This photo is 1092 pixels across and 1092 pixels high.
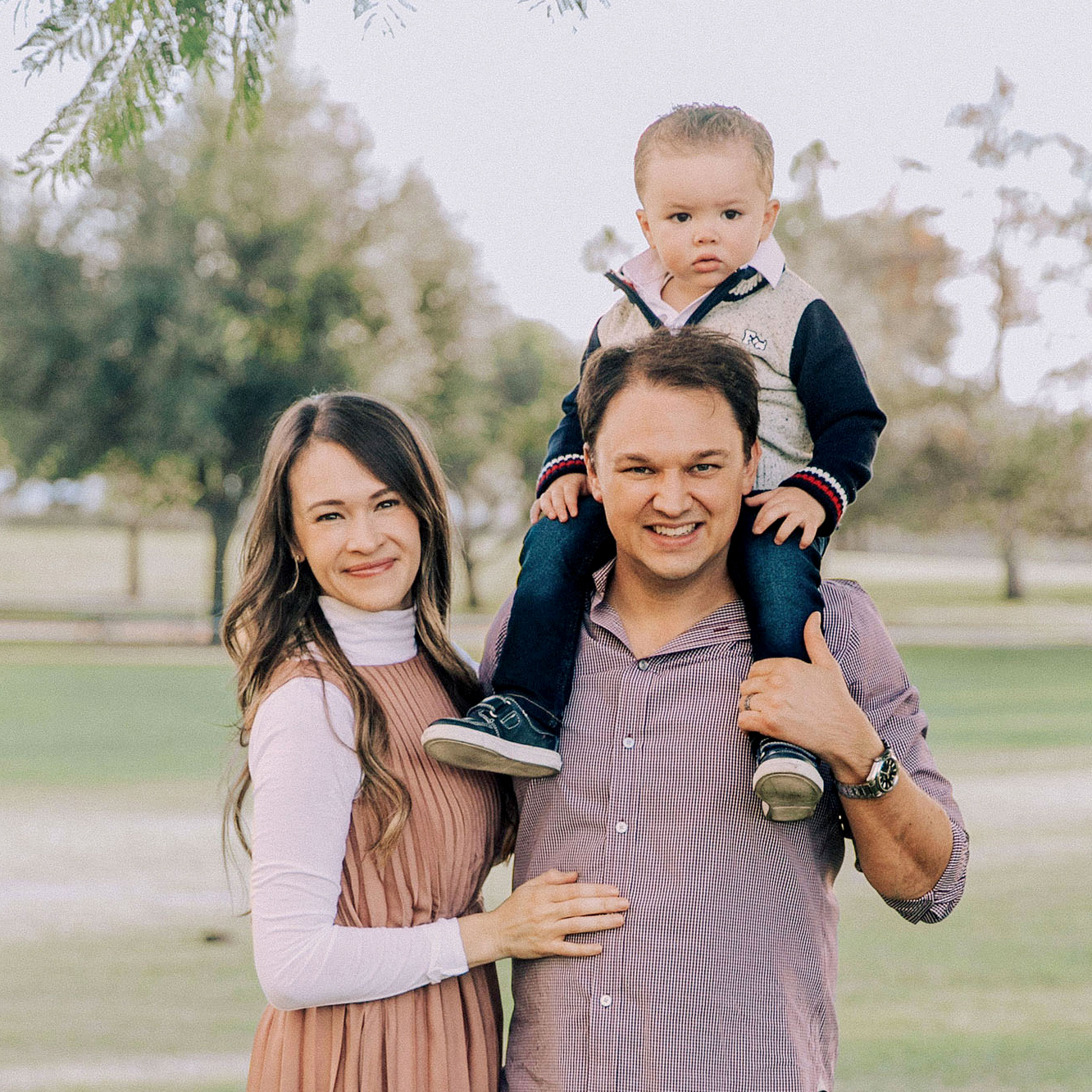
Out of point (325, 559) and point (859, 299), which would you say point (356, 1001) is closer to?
point (325, 559)

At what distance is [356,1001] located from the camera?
2.53 m

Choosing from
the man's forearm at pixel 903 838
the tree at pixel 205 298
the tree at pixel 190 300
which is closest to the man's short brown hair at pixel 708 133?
the man's forearm at pixel 903 838

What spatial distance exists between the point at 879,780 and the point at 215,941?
21.0 feet

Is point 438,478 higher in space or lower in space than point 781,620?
higher

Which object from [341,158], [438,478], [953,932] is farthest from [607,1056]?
[341,158]

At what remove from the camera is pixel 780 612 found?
2.70 m

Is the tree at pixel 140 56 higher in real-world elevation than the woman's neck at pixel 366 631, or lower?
higher

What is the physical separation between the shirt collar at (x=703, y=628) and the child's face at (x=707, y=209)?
0.80m

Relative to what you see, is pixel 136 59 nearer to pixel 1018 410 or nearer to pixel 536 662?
pixel 536 662

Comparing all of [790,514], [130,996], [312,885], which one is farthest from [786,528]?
[130,996]

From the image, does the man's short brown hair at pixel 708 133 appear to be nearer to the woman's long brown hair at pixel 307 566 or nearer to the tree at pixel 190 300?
the woman's long brown hair at pixel 307 566

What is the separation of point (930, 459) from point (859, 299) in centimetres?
465

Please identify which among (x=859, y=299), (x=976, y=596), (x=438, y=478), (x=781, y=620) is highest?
(x=859, y=299)

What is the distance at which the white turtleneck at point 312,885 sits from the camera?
246 centimetres
